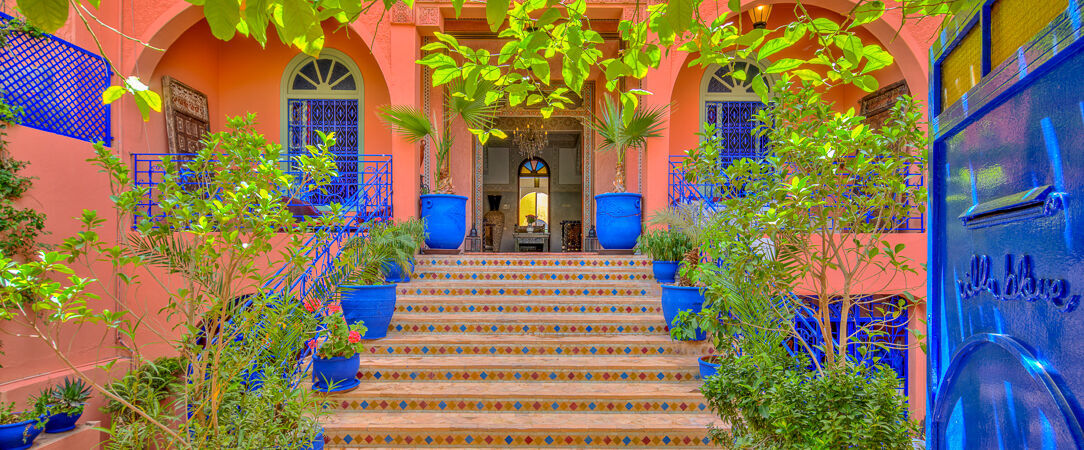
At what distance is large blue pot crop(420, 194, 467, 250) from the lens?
6.32m

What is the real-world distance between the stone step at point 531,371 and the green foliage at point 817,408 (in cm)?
141

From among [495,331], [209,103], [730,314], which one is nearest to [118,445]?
[495,331]

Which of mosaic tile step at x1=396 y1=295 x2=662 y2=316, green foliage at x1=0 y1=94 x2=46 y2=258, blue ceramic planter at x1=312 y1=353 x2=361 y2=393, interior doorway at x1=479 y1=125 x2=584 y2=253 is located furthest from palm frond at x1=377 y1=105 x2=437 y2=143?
interior doorway at x1=479 y1=125 x2=584 y2=253

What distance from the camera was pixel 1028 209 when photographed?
30.5 inches

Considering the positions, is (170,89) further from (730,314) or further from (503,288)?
(730,314)

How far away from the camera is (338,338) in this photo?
3.79m

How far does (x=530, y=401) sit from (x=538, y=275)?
1.98 metres

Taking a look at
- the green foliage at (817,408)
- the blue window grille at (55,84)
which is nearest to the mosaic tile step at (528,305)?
the green foliage at (817,408)

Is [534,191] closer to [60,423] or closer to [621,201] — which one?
[621,201]

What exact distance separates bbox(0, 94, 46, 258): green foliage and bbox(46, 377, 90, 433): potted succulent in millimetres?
1293

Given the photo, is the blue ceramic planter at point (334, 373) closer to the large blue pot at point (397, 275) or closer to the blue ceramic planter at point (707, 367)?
the large blue pot at point (397, 275)

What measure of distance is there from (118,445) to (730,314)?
3272 mm

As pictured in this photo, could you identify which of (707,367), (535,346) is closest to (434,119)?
(535,346)

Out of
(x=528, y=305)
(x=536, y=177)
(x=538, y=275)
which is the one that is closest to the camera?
(x=528, y=305)
